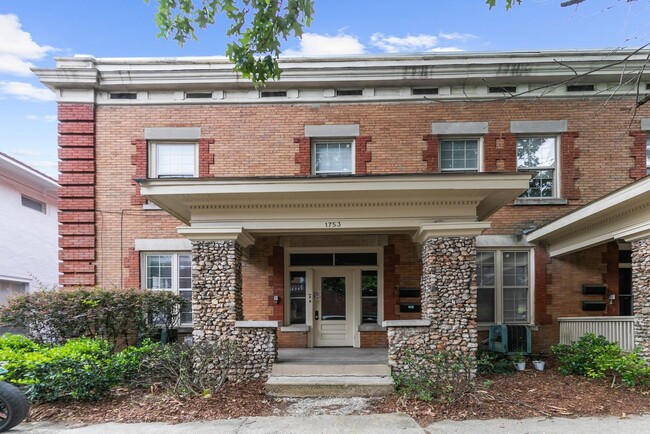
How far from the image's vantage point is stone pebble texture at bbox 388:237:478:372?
25.2ft

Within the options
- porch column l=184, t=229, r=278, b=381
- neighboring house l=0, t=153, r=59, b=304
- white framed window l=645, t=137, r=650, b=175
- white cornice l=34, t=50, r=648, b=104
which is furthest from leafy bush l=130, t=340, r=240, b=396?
white framed window l=645, t=137, r=650, b=175

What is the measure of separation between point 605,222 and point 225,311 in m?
8.01

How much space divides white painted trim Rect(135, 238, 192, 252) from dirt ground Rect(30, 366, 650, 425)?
14.7ft

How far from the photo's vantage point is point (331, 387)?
7211mm

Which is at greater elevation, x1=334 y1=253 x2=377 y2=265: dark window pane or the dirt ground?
x1=334 y1=253 x2=377 y2=265: dark window pane

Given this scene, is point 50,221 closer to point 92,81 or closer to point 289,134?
point 92,81

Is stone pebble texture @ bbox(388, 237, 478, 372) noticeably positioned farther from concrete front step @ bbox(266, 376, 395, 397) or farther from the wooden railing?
the wooden railing

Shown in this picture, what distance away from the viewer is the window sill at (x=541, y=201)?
11086 millimetres

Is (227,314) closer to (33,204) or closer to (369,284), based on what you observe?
(369,284)

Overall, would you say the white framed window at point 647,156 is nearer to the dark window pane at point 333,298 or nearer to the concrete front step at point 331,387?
the dark window pane at point 333,298

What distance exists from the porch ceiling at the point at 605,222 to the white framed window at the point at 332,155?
532cm

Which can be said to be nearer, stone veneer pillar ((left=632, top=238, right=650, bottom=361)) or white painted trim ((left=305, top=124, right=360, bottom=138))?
stone veneer pillar ((left=632, top=238, right=650, bottom=361))

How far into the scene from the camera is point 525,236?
1099 centimetres

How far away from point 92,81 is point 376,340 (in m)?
10.4
